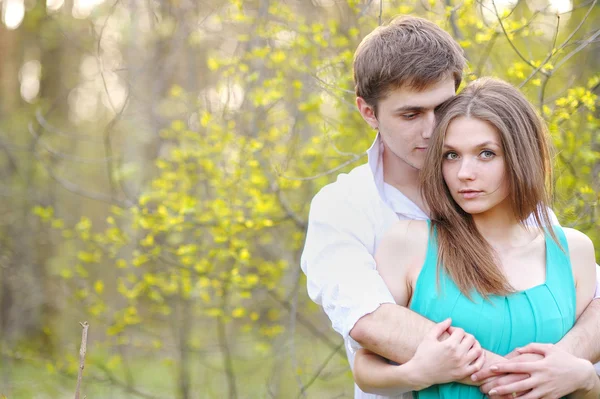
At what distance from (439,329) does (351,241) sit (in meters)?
0.38

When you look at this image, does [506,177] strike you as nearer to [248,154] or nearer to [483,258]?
[483,258]

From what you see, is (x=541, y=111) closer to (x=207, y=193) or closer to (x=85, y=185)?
(x=207, y=193)

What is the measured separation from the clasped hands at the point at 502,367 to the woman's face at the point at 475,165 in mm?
405

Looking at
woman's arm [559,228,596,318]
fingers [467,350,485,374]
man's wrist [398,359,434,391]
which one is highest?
woman's arm [559,228,596,318]

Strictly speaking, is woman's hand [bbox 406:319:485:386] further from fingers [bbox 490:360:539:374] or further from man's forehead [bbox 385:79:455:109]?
man's forehead [bbox 385:79:455:109]

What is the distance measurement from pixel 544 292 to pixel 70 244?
7.16 m

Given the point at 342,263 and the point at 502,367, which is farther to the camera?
the point at 342,263

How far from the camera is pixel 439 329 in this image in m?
1.87

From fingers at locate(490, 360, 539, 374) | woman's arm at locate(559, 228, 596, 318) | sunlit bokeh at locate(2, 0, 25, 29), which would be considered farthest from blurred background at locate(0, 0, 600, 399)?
sunlit bokeh at locate(2, 0, 25, 29)

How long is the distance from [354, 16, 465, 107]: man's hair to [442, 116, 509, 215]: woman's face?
27 centimetres

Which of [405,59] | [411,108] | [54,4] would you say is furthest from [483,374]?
[54,4]

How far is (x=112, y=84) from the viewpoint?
300 inches

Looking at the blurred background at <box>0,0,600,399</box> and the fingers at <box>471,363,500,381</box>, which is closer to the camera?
the fingers at <box>471,363,500,381</box>

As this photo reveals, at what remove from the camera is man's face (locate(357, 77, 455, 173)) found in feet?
7.34
